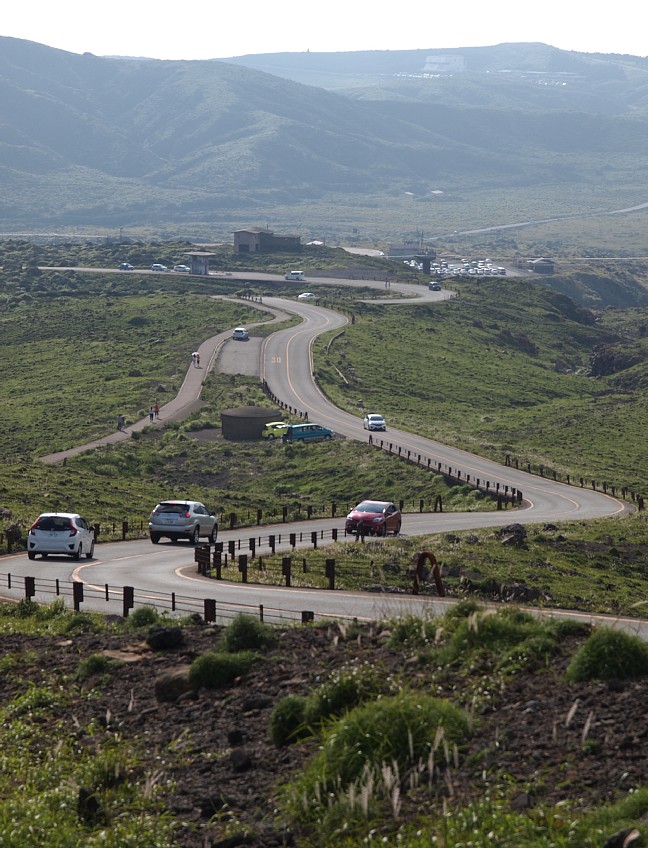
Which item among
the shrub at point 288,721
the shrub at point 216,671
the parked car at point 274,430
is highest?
the shrub at point 288,721

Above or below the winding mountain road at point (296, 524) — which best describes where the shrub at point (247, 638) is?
above

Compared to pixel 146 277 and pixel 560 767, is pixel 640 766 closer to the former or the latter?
pixel 560 767

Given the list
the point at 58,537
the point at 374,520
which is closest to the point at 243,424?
the point at 374,520

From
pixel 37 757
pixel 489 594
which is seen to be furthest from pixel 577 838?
pixel 489 594

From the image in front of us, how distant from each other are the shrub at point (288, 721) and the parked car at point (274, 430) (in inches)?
2904

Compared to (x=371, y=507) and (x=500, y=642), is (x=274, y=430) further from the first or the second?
(x=500, y=642)

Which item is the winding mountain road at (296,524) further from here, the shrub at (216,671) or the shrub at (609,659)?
the shrub at (609,659)

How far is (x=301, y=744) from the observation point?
14.1 m

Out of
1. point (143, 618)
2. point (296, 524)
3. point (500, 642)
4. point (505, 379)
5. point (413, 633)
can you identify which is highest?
point (500, 642)

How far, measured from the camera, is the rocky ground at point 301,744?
1238 centimetres

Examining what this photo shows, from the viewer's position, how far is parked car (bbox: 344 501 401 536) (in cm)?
4609

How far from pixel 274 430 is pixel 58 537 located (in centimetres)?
5223

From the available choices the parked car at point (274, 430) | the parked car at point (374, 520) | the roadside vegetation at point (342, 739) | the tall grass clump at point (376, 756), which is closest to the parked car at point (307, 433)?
the parked car at point (274, 430)

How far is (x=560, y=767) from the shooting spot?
12.4 metres
